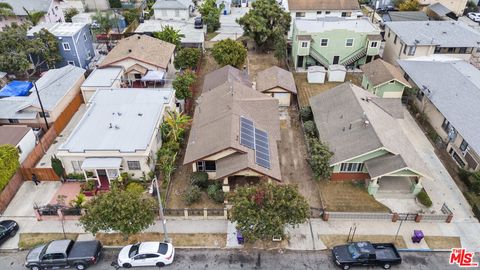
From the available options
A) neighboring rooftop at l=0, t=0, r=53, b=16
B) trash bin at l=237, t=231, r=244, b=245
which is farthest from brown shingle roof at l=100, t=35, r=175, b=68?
trash bin at l=237, t=231, r=244, b=245

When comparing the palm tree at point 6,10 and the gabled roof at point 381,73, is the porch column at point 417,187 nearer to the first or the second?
the gabled roof at point 381,73

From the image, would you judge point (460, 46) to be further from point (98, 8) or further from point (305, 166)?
point (98, 8)

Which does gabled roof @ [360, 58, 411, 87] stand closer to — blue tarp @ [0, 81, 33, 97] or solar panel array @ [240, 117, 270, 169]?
solar panel array @ [240, 117, 270, 169]

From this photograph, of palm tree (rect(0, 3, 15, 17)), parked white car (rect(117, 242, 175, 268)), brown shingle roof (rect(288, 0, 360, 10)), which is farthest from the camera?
brown shingle roof (rect(288, 0, 360, 10))

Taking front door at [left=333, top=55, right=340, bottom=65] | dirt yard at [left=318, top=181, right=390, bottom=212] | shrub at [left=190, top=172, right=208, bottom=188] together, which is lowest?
dirt yard at [left=318, top=181, right=390, bottom=212]

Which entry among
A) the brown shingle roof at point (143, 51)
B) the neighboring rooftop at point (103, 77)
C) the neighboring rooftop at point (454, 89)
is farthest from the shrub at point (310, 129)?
the neighboring rooftop at point (103, 77)

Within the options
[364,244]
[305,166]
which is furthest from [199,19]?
[364,244]

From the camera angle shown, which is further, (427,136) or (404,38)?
(404,38)
